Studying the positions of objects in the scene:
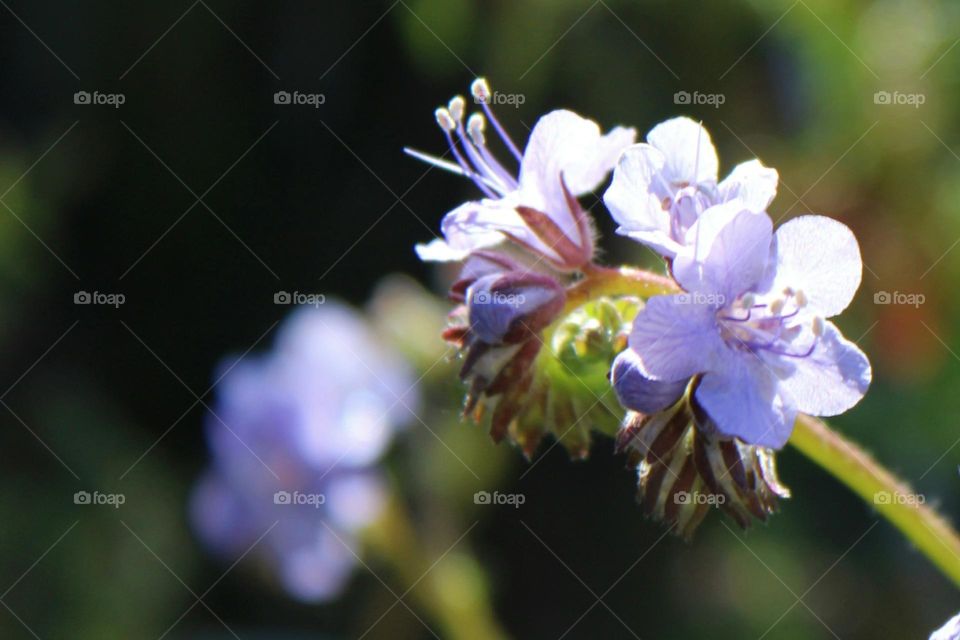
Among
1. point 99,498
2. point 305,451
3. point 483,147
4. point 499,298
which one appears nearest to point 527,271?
point 499,298

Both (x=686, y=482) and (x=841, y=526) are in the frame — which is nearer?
Result: (x=686, y=482)

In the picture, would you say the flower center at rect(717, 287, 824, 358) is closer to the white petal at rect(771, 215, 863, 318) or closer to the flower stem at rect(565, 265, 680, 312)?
the white petal at rect(771, 215, 863, 318)

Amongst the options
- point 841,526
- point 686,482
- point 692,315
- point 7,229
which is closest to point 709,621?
point 841,526

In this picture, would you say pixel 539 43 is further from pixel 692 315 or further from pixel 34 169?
pixel 692 315

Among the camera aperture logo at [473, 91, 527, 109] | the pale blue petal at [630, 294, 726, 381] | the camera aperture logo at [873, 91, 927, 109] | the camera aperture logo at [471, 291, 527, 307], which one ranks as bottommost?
the camera aperture logo at [471, 291, 527, 307]

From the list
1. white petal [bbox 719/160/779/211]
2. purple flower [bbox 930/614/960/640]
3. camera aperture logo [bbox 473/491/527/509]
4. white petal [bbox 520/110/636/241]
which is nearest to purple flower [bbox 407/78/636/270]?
white petal [bbox 520/110/636/241]

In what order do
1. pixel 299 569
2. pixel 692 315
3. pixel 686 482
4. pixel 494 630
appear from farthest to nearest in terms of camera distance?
pixel 299 569 < pixel 494 630 < pixel 686 482 < pixel 692 315

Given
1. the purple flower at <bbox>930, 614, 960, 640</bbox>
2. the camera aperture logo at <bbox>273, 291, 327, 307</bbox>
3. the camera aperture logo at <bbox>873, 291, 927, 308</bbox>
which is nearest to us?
the purple flower at <bbox>930, 614, 960, 640</bbox>
